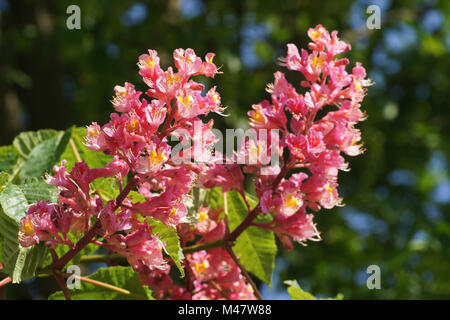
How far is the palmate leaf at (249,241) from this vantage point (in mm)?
1966

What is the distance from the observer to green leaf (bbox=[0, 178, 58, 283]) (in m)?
1.46

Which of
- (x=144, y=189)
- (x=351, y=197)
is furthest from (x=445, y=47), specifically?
(x=144, y=189)

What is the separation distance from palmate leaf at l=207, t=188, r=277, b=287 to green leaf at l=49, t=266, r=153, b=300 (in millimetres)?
369

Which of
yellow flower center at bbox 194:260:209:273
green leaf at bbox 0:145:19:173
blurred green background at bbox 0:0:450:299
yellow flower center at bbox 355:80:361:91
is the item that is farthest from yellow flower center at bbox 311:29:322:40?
blurred green background at bbox 0:0:450:299

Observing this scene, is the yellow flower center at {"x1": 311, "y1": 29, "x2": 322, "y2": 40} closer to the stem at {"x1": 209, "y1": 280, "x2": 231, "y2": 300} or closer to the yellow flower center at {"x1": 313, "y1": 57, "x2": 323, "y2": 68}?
the yellow flower center at {"x1": 313, "y1": 57, "x2": 323, "y2": 68}

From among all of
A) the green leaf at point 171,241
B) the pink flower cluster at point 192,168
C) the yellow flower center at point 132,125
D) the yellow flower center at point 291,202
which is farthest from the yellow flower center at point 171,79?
the yellow flower center at point 291,202

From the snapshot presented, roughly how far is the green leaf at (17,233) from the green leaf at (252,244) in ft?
2.15

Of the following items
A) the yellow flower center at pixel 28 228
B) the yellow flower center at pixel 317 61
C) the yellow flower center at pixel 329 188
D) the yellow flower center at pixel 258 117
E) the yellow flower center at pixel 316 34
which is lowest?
the yellow flower center at pixel 28 228

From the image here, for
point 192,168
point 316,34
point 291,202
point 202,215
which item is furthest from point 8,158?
point 316,34

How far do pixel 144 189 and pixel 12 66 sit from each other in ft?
14.2

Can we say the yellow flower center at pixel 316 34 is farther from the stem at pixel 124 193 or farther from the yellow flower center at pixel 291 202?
the stem at pixel 124 193

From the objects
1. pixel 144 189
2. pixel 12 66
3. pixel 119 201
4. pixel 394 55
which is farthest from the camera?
pixel 394 55

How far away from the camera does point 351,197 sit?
20.1ft
